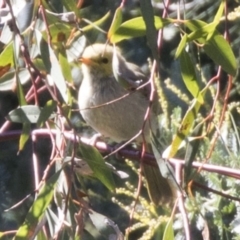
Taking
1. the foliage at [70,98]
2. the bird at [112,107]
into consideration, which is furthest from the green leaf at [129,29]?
the bird at [112,107]

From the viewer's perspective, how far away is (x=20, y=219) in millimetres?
3137

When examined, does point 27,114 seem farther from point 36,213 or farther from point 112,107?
point 112,107

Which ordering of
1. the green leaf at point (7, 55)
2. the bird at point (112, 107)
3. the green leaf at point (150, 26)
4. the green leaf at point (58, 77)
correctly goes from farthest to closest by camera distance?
the bird at point (112, 107) < the green leaf at point (7, 55) < the green leaf at point (58, 77) < the green leaf at point (150, 26)

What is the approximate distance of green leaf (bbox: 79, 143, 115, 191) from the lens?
4.39ft

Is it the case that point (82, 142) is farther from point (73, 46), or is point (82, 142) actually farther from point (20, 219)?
point (20, 219)

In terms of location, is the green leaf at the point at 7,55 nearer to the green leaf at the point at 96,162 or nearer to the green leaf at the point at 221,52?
the green leaf at the point at 96,162

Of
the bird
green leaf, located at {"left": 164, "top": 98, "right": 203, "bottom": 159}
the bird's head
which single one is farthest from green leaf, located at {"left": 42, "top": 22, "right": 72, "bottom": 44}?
the bird's head

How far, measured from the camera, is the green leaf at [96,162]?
1337 mm

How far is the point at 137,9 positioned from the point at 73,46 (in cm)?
164

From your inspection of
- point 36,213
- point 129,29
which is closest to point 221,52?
point 129,29

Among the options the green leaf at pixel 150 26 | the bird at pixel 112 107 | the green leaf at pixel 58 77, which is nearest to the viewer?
the green leaf at pixel 150 26

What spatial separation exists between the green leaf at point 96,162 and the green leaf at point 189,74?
20cm

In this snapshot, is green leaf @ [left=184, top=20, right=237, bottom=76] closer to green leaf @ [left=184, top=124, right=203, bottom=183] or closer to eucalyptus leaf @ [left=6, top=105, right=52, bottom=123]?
green leaf @ [left=184, top=124, right=203, bottom=183]

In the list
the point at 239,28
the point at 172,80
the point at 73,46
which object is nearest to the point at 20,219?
the point at 172,80
